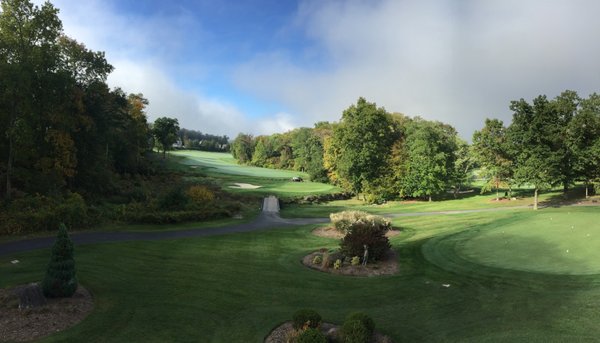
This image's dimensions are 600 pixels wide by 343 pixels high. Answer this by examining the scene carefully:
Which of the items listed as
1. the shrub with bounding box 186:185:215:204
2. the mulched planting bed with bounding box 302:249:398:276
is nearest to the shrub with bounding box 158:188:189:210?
the shrub with bounding box 186:185:215:204

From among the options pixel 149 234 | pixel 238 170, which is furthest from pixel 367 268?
pixel 238 170

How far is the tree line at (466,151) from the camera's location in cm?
3722

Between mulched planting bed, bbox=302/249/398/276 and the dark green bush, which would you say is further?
the dark green bush

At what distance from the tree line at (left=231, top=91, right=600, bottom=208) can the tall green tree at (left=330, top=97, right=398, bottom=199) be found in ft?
0.48

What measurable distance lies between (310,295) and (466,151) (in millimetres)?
59123

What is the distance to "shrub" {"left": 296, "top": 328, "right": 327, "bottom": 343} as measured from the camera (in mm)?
9477

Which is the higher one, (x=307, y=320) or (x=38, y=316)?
(x=307, y=320)

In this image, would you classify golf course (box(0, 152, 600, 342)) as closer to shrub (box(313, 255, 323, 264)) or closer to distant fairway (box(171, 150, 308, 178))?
shrub (box(313, 255, 323, 264))

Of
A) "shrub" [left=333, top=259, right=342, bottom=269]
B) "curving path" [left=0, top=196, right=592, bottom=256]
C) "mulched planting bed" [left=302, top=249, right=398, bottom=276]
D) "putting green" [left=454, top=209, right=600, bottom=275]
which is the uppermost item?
"putting green" [left=454, top=209, right=600, bottom=275]

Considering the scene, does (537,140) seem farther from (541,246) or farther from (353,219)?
(353,219)

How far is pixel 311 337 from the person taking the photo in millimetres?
9516

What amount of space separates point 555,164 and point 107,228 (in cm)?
3987

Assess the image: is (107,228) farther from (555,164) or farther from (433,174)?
(433,174)

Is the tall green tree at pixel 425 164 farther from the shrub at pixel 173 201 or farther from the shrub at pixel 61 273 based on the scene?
the shrub at pixel 61 273
